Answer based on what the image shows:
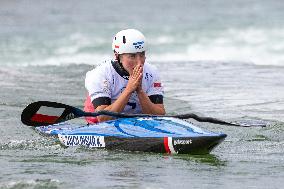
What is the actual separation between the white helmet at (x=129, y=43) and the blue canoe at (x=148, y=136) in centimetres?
74

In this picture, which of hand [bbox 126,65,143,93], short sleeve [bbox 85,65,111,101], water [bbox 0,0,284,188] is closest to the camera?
water [bbox 0,0,284,188]

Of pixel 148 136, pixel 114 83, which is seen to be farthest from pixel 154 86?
pixel 148 136

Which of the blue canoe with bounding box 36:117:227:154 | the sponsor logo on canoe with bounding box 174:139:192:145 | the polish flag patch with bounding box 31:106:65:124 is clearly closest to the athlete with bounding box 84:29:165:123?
the blue canoe with bounding box 36:117:227:154

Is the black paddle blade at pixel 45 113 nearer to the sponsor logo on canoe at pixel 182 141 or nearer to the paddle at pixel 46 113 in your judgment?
the paddle at pixel 46 113

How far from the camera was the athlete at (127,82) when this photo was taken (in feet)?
37.6

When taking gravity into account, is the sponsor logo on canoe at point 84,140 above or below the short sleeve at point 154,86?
below

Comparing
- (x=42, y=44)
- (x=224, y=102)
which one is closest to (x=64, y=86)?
(x=224, y=102)

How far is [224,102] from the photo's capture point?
17.6m

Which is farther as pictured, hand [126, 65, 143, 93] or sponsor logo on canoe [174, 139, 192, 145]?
hand [126, 65, 143, 93]

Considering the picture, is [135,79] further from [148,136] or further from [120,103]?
[148,136]

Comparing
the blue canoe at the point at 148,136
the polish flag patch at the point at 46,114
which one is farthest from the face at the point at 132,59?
the polish flag patch at the point at 46,114

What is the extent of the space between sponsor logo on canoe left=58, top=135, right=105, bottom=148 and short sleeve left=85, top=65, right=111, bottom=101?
0.44 metres

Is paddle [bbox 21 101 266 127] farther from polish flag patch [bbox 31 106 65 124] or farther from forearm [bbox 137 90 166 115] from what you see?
forearm [bbox 137 90 166 115]

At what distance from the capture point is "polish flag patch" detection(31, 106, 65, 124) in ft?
38.8
